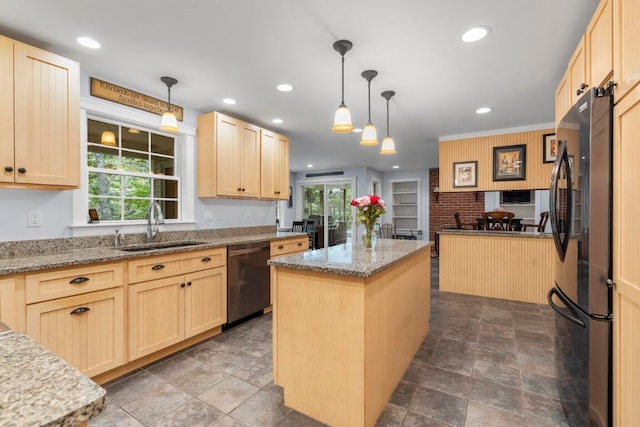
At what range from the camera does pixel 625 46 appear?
1280 mm

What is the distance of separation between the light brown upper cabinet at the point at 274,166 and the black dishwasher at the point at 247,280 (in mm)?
930

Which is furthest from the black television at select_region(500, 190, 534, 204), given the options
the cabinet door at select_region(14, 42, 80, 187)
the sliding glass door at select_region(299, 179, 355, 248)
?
the cabinet door at select_region(14, 42, 80, 187)

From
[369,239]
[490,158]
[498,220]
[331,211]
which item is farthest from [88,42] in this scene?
[331,211]

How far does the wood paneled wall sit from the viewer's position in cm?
412

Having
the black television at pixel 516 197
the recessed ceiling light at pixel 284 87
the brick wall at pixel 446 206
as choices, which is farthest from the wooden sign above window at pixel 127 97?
the brick wall at pixel 446 206

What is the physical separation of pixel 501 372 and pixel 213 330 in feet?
8.01

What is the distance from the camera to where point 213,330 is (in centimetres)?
294

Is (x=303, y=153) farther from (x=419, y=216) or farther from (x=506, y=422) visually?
(x=506, y=422)

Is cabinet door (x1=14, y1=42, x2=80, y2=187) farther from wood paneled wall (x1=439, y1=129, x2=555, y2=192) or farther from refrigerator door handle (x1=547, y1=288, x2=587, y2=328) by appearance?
wood paneled wall (x1=439, y1=129, x2=555, y2=192)

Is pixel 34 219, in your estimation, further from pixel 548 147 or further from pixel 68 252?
pixel 548 147

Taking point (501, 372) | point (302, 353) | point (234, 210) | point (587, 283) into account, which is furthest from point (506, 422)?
point (234, 210)

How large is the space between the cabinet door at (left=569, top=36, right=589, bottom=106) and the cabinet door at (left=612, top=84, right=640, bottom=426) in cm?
60

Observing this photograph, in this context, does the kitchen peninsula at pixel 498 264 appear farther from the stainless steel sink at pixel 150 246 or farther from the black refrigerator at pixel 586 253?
the stainless steel sink at pixel 150 246

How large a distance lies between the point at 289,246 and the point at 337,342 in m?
2.22
